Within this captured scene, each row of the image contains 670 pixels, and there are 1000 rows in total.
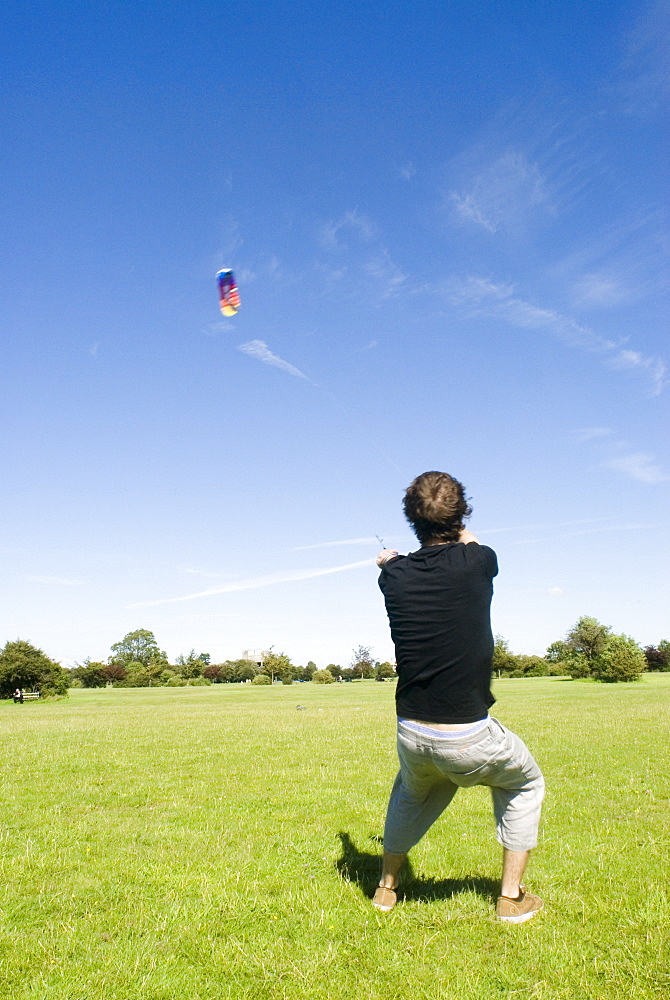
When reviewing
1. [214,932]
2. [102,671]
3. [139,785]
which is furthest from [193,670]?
[214,932]

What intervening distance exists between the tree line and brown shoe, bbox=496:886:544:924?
47.7 metres

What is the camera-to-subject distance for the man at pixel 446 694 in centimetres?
459

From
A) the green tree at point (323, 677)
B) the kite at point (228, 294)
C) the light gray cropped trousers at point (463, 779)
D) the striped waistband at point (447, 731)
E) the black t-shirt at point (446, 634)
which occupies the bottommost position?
the green tree at point (323, 677)

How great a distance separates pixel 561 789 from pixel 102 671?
329 ft

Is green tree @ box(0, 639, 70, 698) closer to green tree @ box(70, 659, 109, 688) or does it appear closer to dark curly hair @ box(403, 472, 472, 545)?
green tree @ box(70, 659, 109, 688)

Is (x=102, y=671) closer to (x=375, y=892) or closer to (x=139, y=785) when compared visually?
(x=139, y=785)

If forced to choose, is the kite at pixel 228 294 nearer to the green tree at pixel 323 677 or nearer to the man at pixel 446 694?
the man at pixel 446 694

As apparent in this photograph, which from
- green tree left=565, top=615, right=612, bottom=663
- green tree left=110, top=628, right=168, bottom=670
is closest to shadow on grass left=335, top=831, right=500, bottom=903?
green tree left=565, top=615, right=612, bottom=663

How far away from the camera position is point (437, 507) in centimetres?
500

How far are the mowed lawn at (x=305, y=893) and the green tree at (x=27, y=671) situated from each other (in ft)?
158

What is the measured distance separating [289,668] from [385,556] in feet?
347

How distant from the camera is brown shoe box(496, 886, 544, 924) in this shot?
16.2 ft

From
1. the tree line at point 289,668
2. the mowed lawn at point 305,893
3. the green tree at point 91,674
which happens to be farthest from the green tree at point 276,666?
the mowed lawn at point 305,893

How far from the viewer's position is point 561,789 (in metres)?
9.98
